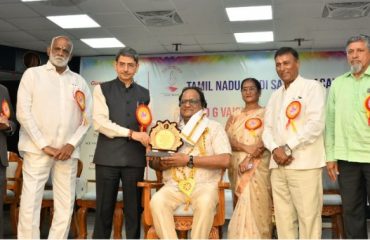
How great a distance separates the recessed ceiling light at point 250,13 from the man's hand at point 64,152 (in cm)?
335

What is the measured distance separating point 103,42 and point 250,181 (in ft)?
15.3

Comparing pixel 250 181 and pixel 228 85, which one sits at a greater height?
pixel 228 85

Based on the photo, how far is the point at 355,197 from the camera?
2551 mm

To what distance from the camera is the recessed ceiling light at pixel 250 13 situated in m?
5.43

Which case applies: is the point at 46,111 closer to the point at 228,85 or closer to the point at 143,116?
the point at 143,116

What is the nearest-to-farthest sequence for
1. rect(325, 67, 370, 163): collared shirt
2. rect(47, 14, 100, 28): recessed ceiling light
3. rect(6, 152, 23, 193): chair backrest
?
1. rect(325, 67, 370, 163): collared shirt
2. rect(6, 152, 23, 193): chair backrest
3. rect(47, 14, 100, 28): recessed ceiling light

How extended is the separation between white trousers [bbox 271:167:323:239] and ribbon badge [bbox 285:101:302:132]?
29 centimetres

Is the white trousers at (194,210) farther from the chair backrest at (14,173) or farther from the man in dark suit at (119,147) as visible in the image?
the chair backrest at (14,173)

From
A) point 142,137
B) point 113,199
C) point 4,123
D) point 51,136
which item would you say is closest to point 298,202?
point 142,137

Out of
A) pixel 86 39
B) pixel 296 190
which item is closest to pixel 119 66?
pixel 296 190

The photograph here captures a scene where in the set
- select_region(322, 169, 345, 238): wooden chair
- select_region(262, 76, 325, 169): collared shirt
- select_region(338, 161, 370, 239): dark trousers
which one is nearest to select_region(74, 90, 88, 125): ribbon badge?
select_region(262, 76, 325, 169): collared shirt

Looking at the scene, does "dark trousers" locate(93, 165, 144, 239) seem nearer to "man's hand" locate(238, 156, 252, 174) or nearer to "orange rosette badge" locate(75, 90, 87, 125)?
"orange rosette badge" locate(75, 90, 87, 125)

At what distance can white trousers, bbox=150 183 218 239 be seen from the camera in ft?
8.45

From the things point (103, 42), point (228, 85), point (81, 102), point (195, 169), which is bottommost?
point (195, 169)
